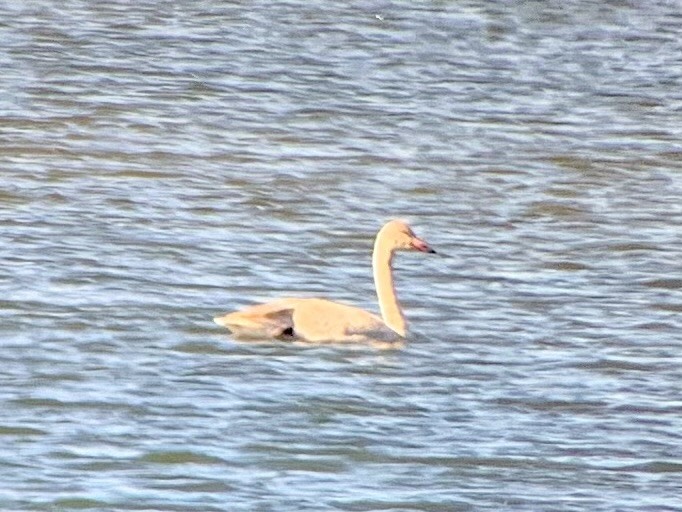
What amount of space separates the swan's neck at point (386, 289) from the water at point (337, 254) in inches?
4.8

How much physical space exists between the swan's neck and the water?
12 cm

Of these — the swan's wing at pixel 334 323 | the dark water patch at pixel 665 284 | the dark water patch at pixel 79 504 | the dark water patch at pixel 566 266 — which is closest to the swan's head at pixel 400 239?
the swan's wing at pixel 334 323

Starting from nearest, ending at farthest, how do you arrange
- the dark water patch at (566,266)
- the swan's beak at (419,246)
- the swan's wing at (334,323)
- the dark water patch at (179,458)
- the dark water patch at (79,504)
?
the dark water patch at (79,504) → the dark water patch at (179,458) → the swan's wing at (334,323) → the swan's beak at (419,246) → the dark water patch at (566,266)

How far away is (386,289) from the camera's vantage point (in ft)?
36.5

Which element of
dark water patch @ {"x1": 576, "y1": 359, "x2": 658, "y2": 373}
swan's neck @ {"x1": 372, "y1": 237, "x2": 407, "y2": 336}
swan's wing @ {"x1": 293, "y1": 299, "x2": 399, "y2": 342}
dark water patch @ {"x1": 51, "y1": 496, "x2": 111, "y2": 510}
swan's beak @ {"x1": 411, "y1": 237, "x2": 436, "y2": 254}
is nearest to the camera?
dark water patch @ {"x1": 51, "y1": 496, "x2": 111, "y2": 510}

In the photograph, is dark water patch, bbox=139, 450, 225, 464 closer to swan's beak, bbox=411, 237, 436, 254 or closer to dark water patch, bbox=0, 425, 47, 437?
dark water patch, bbox=0, 425, 47, 437

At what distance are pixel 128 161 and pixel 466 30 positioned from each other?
628cm

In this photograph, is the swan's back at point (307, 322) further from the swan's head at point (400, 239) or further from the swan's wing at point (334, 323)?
the swan's head at point (400, 239)

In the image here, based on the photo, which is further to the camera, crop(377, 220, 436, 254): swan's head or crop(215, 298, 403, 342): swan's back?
crop(377, 220, 436, 254): swan's head

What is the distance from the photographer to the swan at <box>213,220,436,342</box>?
34.4 ft

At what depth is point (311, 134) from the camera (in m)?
15.7

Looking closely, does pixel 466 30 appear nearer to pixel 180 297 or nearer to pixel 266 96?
pixel 266 96

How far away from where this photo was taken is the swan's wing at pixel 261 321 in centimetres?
1045

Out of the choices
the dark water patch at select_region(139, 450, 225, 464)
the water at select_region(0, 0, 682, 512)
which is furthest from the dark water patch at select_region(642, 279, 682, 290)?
the dark water patch at select_region(139, 450, 225, 464)
